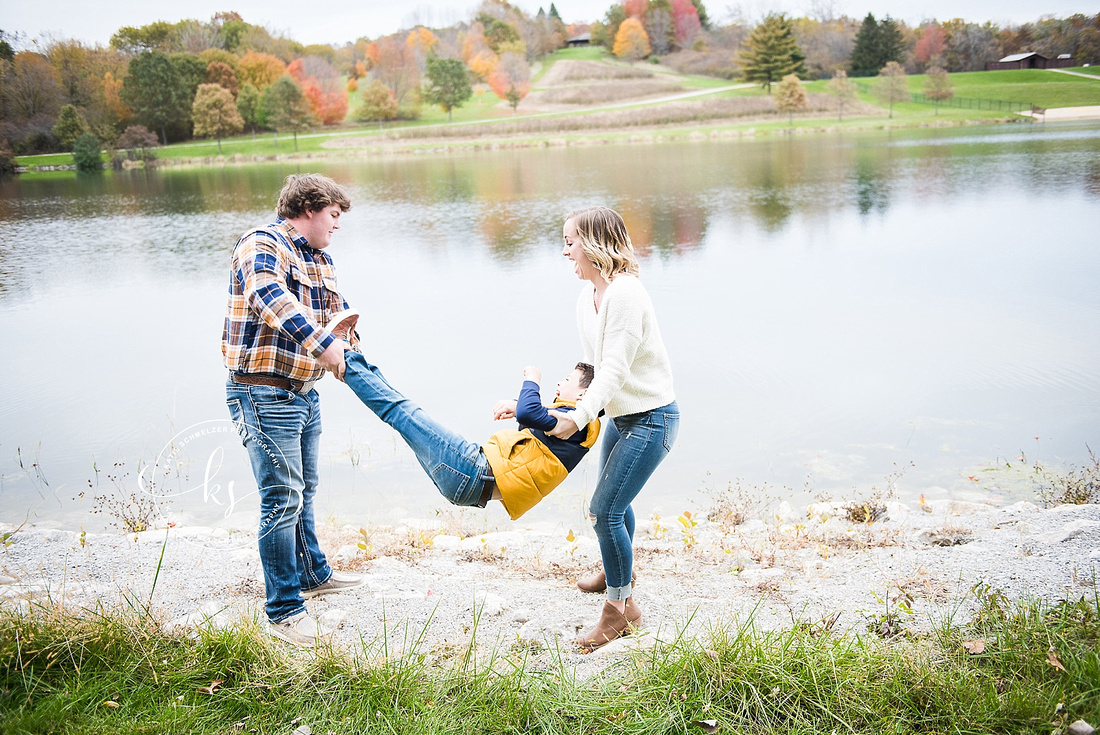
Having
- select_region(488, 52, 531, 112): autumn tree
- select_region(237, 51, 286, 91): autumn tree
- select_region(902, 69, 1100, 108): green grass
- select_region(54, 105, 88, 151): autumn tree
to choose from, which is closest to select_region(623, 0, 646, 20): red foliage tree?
select_region(488, 52, 531, 112): autumn tree

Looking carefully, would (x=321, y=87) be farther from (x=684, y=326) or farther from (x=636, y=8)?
(x=684, y=326)

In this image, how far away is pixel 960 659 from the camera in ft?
8.82

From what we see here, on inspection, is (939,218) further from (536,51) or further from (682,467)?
(536,51)

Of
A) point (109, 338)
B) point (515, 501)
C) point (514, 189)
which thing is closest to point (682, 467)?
point (515, 501)

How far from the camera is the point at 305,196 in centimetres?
334

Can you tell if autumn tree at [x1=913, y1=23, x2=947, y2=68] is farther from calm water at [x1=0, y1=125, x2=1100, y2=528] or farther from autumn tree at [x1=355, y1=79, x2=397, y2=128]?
autumn tree at [x1=355, y1=79, x2=397, y2=128]

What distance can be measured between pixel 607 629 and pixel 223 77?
7174 centimetres

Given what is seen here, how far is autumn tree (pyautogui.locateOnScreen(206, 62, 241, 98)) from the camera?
62.2m

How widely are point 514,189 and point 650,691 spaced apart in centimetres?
2634

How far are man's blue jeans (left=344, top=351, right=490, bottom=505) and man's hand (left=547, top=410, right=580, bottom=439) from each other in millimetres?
357

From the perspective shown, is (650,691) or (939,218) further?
(939,218)

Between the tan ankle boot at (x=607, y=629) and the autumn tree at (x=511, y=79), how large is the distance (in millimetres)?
74315

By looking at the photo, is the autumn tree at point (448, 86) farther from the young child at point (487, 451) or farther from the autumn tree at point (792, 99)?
the young child at point (487, 451)

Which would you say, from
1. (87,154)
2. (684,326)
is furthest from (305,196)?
(87,154)
